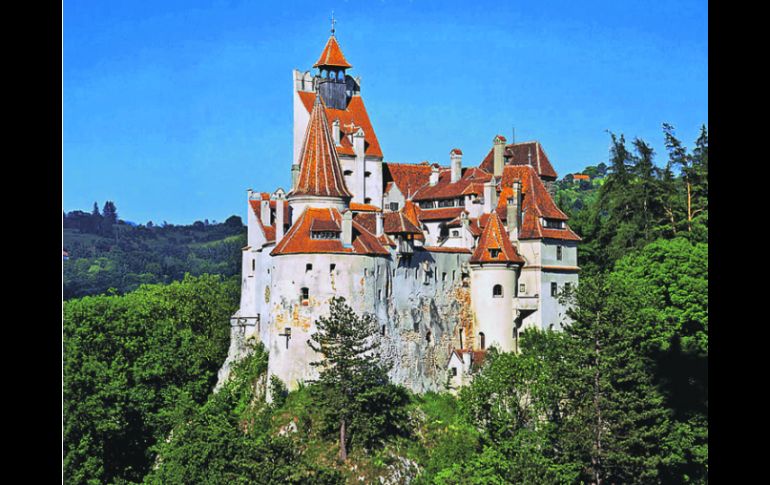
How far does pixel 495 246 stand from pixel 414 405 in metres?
12.5

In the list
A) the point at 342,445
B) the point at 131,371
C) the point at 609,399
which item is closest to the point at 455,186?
the point at 609,399

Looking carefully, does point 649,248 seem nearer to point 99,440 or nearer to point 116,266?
point 99,440

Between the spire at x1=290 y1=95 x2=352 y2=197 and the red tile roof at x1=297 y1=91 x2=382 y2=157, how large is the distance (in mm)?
7309

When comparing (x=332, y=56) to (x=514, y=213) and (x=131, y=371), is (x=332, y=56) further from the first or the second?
(x=131, y=371)

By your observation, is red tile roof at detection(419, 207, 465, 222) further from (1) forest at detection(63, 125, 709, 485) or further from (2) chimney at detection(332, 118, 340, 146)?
(1) forest at detection(63, 125, 709, 485)

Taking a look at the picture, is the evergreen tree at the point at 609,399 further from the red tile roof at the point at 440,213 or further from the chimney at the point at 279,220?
the chimney at the point at 279,220

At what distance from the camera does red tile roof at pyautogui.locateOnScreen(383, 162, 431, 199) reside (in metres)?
74.5

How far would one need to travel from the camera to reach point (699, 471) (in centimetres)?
5906

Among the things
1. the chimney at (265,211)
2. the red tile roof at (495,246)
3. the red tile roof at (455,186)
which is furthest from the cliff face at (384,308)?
the red tile roof at (455,186)

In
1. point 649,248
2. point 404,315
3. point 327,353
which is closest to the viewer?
point 327,353

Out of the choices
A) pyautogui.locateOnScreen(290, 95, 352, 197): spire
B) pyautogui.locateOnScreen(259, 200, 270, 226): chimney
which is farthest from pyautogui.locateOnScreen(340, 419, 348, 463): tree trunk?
pyautogui.locateOnScreen(259, 200, 270, 226): chimney
